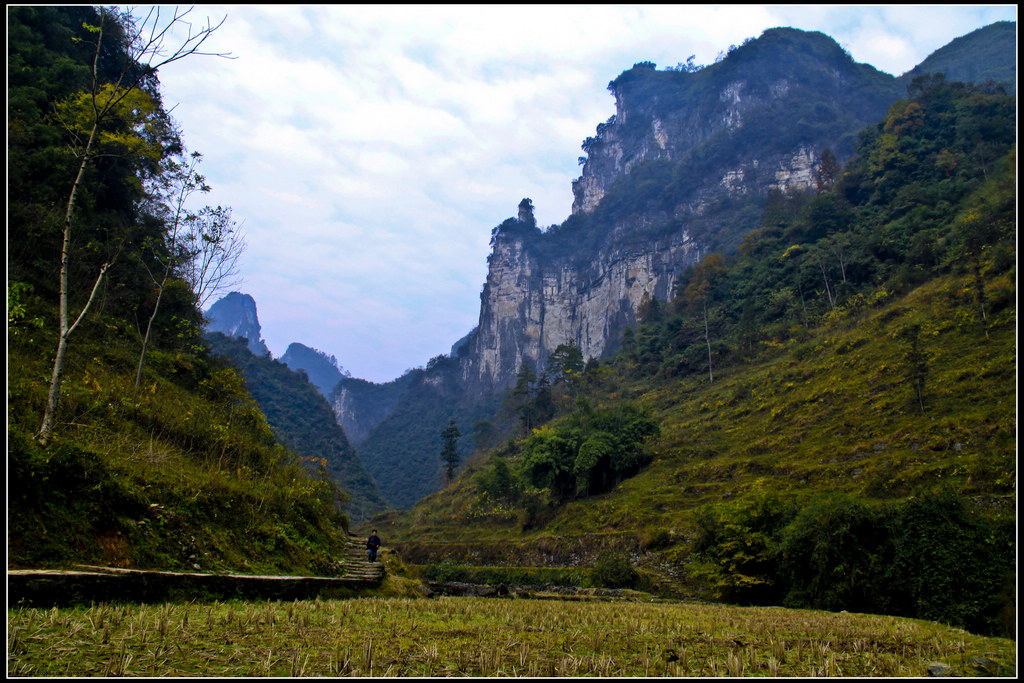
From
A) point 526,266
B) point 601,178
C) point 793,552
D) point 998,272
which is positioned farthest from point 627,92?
point 793,552

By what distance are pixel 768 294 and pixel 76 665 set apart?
2003 inches

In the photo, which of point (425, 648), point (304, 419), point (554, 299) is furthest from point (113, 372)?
point (554, 299)

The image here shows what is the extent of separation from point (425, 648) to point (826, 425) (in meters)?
26.4

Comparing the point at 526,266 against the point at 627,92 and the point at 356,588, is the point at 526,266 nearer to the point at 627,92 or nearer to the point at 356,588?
the point at 627,92

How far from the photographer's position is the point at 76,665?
1925 mm

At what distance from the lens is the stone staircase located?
30.7ft

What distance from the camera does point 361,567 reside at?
10.6m

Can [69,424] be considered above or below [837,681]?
above

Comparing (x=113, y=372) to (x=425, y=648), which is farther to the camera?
(x=113, y=372)

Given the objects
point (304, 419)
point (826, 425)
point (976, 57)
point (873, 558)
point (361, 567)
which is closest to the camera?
point (873, 558)

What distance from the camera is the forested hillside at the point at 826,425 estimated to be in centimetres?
966

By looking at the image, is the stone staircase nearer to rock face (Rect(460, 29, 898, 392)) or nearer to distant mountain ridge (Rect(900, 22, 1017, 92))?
rock face (Rect(460, 29, 898, 392))

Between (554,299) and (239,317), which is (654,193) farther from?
(239,317)

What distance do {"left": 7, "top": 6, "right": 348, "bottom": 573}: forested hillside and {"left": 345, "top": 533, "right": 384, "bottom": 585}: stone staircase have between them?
1.38 ft
